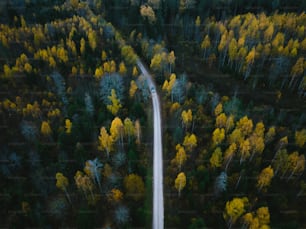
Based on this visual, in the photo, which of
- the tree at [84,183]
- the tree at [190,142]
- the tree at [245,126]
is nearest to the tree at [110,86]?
the tree at [190,142]

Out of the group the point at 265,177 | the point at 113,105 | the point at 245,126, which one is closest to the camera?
the point at 265,177

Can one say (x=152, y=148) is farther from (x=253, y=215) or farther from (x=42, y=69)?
(x=42, y=69)

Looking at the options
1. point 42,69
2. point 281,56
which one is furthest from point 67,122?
point 281,56

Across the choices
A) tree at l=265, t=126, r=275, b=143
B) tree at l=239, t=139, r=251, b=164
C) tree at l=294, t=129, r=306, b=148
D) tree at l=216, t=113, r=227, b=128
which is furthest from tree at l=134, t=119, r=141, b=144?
tree at l=294, t=129, r=306, b=148

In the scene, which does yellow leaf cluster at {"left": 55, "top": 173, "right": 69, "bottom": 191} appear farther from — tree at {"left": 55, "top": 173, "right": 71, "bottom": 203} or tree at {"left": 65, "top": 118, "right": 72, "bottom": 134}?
tree at {"left": 65, "top": 118, "right": 72, "bottom": 134}

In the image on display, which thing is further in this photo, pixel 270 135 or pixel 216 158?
pixel 270 135

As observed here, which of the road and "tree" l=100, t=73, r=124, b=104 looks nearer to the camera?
the road

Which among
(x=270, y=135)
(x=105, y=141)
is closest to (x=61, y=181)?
(x=105, y=141)

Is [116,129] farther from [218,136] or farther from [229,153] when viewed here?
[229,153]

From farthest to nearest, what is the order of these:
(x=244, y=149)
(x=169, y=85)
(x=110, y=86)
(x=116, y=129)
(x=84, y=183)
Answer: (x=169, y=85), (x=110, y=86), (x=116, y=129), (x=244, y=149), (x=84, y=183)
